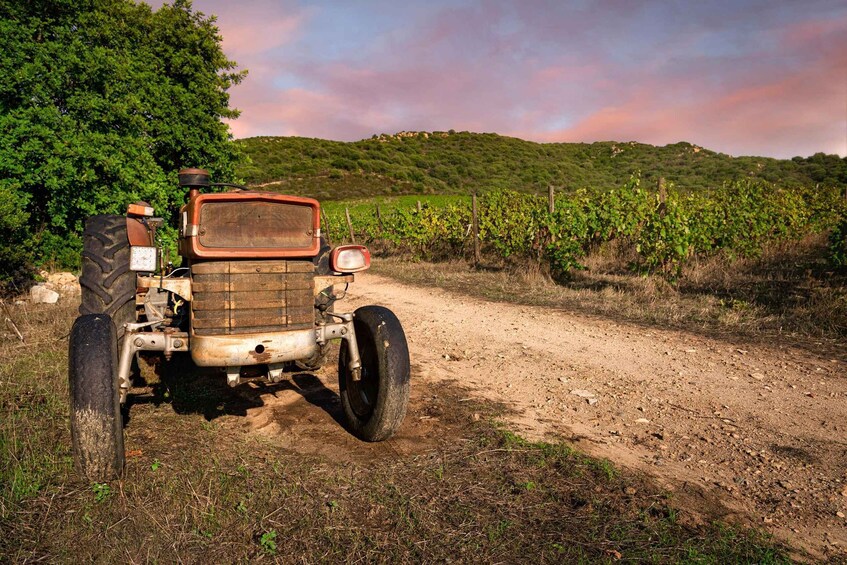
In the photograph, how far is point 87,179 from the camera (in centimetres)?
860

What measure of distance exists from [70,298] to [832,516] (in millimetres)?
9171

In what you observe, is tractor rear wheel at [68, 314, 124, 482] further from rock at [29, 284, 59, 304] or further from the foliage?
the foliage

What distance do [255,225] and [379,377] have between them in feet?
4.02

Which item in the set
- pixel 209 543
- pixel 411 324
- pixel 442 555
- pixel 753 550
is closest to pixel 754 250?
pixel 411 324

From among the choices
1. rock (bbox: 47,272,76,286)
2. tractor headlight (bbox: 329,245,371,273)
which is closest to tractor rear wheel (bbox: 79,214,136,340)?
tractor headlight (bbox: 329,245,371,273)

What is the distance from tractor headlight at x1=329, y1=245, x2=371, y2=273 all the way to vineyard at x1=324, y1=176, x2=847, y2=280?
722 centimetres

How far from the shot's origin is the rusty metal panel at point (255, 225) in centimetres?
308

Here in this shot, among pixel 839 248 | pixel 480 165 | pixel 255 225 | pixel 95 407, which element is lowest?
pixel 95 407

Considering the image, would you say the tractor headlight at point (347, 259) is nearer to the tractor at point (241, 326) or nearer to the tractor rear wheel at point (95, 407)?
the tractor at point (241, 326)

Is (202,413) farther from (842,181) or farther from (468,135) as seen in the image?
(468,135)

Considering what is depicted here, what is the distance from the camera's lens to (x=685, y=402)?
173 inches

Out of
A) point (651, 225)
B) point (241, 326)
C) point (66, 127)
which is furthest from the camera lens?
point (651, 225)

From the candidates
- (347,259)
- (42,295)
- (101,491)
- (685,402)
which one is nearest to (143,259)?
(347,259)

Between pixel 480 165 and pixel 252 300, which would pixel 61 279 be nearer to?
pixel 252 300
